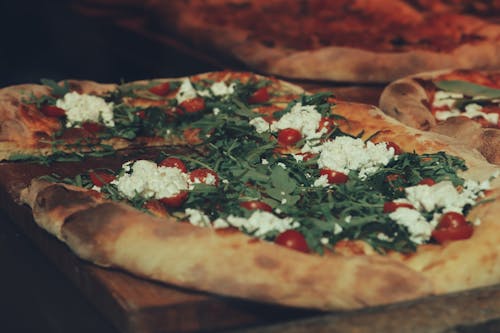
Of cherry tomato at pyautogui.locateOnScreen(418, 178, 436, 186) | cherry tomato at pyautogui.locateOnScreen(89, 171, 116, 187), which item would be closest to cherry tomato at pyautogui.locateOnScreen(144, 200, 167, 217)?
cherry tomato at pyautogui.locateOnScreen(89, 171, 116, 187)

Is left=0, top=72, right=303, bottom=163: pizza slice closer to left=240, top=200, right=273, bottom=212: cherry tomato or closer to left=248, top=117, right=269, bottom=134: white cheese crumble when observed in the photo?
left=248, top=117, right=269, bottom=134: white cheese crumble

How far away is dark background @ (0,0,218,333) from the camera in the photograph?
12.6ft

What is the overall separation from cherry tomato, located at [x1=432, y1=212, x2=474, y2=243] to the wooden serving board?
402 mm

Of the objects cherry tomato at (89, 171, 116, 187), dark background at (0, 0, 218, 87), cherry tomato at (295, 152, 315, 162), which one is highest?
cherry tomato at (295, 152, 315, 162)

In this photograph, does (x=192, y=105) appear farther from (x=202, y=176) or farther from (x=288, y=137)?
(x=202, y=176)

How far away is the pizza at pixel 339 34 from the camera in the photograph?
7227mm

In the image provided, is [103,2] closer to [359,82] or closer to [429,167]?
[359,82]

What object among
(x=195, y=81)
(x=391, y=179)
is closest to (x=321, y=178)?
(x=391, y=179)

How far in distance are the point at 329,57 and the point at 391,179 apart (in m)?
2.90

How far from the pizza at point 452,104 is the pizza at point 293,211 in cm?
35

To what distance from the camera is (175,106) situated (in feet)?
19.7

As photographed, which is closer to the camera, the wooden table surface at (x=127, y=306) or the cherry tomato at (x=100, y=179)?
the wooden table surface at (x=127, y=306)

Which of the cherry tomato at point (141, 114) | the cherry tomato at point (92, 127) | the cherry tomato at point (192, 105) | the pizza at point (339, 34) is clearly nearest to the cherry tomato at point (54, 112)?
the cherry tomato at point (92, 127)

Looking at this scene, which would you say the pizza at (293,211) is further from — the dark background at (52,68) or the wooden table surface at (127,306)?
the dark background at (52,68)
